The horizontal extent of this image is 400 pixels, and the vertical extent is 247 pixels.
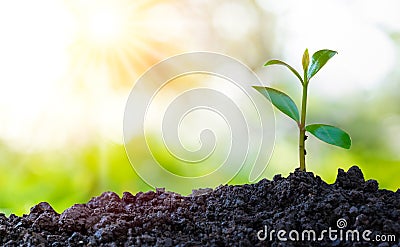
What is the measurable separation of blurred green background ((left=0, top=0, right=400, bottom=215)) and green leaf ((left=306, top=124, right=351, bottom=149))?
25.6 inches

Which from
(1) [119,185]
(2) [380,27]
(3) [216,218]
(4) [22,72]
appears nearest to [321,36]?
(2) [380,27]

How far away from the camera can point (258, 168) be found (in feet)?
4.02

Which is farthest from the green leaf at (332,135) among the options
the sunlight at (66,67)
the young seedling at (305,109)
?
the sunlight at (66,67)

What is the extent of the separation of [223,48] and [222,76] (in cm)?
23

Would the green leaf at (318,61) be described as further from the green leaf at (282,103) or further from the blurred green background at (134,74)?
the blurred green background at (134,74)

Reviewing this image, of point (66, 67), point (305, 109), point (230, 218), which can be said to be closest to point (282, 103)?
point (305, 109)

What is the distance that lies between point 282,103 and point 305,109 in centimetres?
4

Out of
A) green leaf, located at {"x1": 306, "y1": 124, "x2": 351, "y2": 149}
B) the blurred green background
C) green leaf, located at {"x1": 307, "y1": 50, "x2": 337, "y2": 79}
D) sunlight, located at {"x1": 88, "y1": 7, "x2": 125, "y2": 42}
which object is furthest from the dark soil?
sunlight, located at {"x1": 88, "y1": 7, "x2": 125, "y2": 42}

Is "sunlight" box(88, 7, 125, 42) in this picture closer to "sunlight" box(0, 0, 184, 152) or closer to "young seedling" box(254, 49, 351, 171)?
"sunlight" box(0, 0, 184, 152)

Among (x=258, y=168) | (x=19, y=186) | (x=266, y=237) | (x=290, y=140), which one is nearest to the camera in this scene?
(x=266, y=237)

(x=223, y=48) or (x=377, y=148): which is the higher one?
(x=223, y=48)

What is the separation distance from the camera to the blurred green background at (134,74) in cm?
151

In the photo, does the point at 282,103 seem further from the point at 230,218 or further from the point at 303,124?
the point at 230,218

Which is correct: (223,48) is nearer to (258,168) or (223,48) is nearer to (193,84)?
(193,84)
